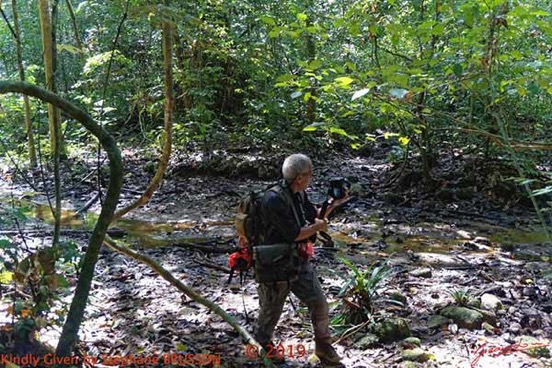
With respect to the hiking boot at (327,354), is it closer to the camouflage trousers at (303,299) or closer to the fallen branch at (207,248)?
the camouflage trousers at (303,299)

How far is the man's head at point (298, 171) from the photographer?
164 inches

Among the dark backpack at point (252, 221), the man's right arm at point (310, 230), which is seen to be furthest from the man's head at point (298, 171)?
the man's right arm at point (310, 230)

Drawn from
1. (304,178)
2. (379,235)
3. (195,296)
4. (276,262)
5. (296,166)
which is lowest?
(379,235)

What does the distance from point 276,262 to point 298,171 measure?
76 cm

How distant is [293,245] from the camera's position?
4180 millimetres

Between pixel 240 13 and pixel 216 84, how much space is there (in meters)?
2.43

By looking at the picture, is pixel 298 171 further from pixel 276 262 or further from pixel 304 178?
pixel 276 262

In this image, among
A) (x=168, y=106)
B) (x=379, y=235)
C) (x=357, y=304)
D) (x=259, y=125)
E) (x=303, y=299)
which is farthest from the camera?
(x=259, y=125)

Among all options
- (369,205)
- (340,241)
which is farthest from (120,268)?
(369,205)

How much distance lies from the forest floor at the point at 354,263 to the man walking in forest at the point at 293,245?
36 cm

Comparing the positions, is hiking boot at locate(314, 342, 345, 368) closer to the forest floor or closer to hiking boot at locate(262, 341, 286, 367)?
the forest floor

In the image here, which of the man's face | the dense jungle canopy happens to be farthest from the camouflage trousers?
the man's face

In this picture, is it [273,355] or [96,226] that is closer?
[96,226]

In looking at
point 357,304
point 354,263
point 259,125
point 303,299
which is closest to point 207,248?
point 354,263
